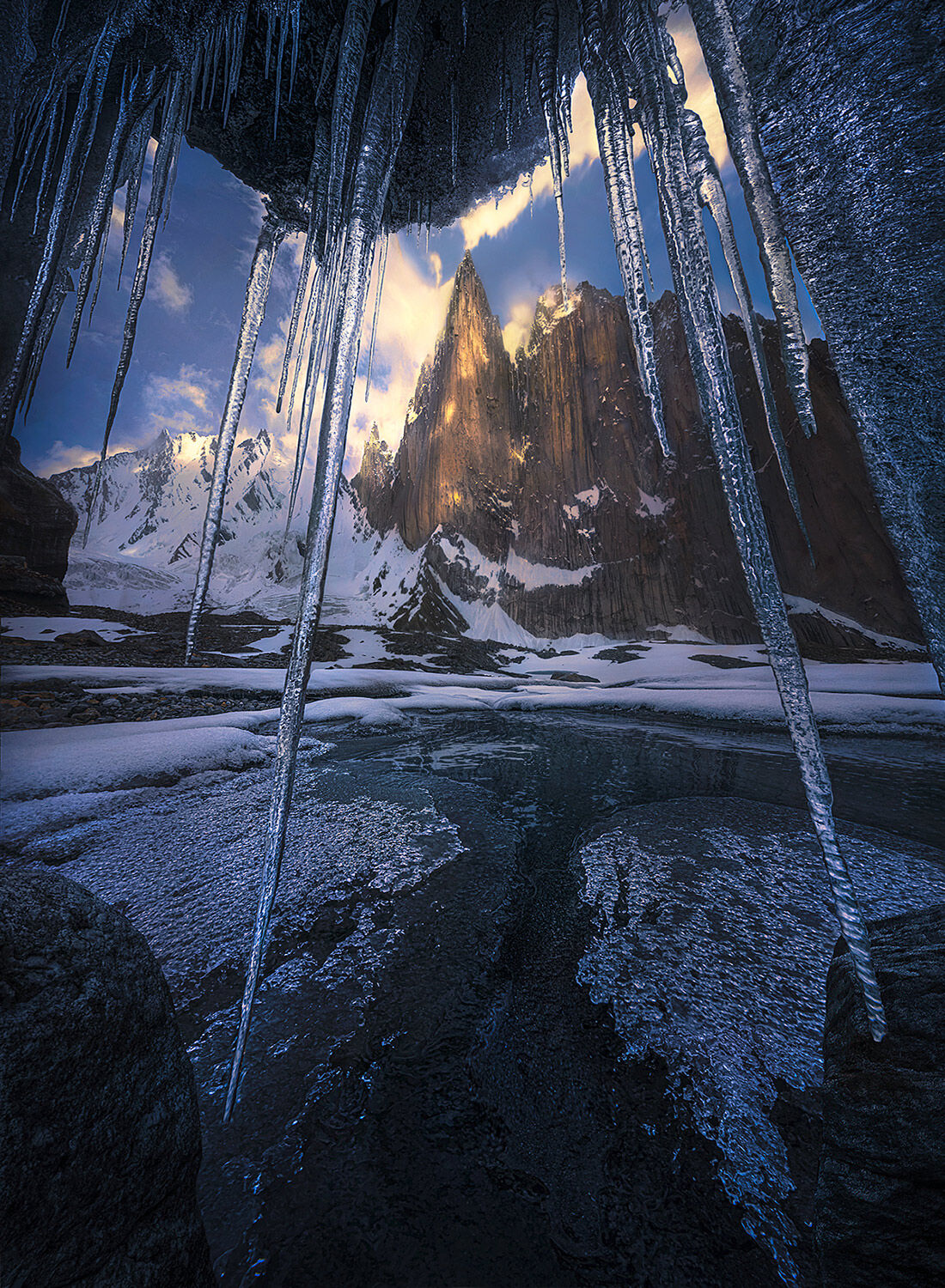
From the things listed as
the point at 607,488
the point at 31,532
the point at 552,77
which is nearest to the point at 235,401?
the point at 552,77

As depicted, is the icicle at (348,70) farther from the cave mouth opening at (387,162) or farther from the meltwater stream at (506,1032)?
the meltwater stream at (506,1032)

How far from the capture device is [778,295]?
166cm

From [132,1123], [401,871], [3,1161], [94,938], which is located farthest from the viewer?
[401,871]

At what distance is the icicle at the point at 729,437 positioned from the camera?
1.21 metres

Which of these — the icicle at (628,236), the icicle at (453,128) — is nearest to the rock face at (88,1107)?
the icicle at (628,236)

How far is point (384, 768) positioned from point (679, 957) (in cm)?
439

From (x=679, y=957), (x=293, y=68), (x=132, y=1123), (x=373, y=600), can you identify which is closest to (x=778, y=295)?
(x=679, y=957)

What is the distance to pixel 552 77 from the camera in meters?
3.15

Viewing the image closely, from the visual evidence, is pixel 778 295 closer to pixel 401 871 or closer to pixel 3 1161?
pixel 3 1161

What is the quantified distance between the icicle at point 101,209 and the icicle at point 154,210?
0.26m

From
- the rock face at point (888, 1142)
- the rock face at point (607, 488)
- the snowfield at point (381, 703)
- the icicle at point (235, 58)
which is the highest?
the rock face at point (607, 488)

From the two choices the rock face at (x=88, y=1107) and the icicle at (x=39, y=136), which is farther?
the icicle at (x=39, y=136)

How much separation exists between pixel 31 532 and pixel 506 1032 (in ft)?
87.2

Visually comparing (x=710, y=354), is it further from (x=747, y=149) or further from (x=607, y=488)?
(x=607, y=488)
